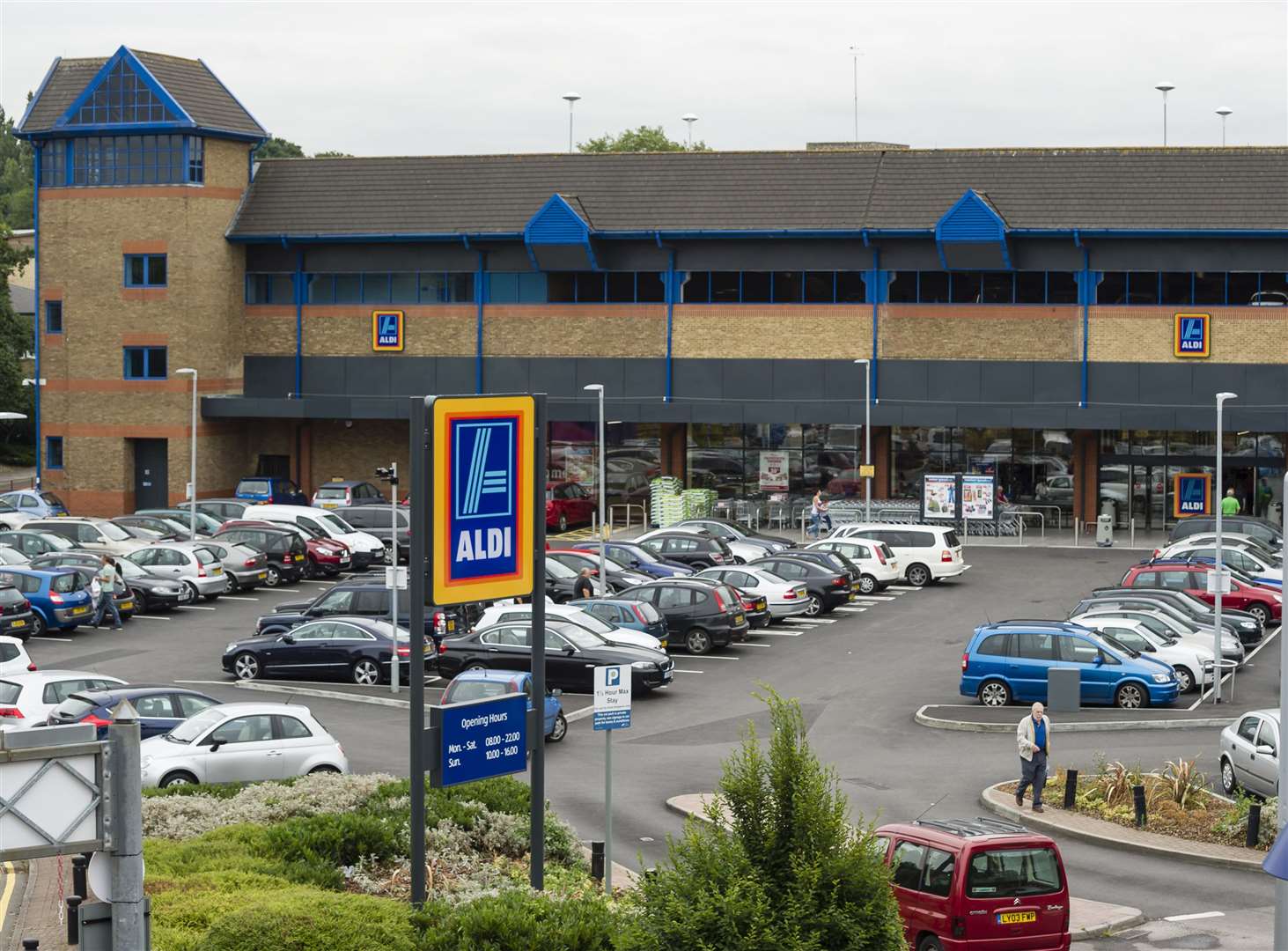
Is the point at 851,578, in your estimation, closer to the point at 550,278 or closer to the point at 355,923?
the point at 550,278

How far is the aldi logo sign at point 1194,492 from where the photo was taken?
54.4 m

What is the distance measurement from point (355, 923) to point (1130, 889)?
35.0 ft

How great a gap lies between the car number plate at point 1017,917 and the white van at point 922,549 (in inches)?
1121

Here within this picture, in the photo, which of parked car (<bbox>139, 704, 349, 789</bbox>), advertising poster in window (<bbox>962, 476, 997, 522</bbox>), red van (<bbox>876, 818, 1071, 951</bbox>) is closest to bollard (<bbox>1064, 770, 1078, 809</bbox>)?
red van (<bbox>876, 818, 1071, 951</bbox>)

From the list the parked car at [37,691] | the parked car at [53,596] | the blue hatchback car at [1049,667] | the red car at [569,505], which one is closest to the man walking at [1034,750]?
the blue hatchback car at [1049,667]

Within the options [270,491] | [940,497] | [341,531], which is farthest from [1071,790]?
[270,491]

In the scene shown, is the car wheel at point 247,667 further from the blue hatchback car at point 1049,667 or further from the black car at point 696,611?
the blue hatchback car at point 1049,667

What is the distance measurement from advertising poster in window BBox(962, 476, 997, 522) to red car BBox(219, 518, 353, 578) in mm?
18698

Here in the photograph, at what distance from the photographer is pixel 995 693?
30531 mm

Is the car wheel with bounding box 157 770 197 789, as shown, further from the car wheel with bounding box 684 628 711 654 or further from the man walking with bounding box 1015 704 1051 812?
the car wheel with bounding box 684 628 711 654

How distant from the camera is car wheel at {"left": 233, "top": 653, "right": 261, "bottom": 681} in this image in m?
32.8

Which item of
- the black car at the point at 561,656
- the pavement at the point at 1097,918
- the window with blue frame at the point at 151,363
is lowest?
the pavement at the point at 1097,918

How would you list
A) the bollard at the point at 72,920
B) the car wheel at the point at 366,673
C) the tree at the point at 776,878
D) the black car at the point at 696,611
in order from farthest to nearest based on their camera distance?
the black car at the point at 696,611, the car wheel at the point at 366,673, the bollard at the point at 72,920, the tree at the point at 776,878

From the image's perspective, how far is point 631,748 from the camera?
27422 millimetres
